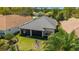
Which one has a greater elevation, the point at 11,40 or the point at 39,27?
the point at 39,27

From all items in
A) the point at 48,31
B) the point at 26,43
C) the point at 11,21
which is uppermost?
the point at 11,21

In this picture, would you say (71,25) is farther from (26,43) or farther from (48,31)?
(26,43)

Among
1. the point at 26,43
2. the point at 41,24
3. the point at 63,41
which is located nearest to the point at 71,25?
the point at 63,41

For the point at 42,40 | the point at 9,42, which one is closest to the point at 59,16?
the point at 42,40

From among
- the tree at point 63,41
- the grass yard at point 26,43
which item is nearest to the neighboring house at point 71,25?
the tree at point 63,41
